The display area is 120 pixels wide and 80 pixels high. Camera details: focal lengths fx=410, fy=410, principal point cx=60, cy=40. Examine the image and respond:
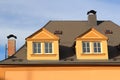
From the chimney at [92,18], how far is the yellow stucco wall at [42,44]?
665cm

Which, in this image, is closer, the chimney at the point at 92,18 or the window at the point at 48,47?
the window at the point at 48,47

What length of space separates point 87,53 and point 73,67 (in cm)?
194

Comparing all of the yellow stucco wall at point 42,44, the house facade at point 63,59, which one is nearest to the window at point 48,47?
the house facade at point 63,59

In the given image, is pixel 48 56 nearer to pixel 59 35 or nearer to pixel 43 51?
pixel 43 51

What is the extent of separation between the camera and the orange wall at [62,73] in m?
36.7

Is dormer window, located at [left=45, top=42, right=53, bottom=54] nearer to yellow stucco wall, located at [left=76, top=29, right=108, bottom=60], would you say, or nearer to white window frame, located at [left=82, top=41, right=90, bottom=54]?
yellow stucco wall, located at [left=76, top=29, right=108, bottom=60]

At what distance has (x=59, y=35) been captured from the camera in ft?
136

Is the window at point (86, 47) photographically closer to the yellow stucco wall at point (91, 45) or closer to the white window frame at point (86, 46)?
the white window frame at point (86, 46)

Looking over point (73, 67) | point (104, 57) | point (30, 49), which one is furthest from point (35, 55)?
point (104, 57)

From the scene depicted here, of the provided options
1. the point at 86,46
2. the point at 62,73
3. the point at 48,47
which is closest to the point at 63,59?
the point at 62,73

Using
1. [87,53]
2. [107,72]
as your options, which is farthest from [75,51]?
[107,72]

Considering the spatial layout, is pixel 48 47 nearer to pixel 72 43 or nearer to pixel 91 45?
pixel 72 43

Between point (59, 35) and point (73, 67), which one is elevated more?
point (59, 35)

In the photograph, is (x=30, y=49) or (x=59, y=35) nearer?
(x=30, y=49)
